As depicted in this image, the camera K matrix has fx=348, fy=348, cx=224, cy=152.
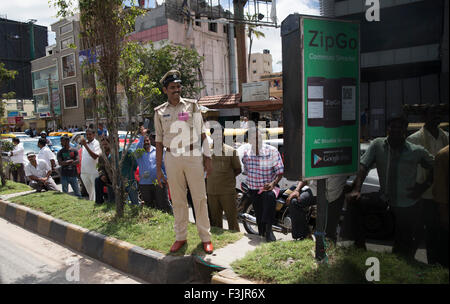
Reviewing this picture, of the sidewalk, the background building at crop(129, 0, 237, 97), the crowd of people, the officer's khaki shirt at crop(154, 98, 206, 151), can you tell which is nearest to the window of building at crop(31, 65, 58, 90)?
the background building at crop(129, 0, 237, 97)

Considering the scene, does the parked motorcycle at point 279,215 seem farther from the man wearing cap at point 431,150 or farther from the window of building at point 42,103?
the window of building at point 42,103

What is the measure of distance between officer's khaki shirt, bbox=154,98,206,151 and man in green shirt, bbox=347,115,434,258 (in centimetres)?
191

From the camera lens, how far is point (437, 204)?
2.67 m

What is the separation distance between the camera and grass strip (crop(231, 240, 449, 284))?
9.20ft

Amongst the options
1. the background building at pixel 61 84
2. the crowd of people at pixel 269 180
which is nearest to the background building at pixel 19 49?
the background building at pixel 61 84

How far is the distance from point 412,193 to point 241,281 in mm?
1719

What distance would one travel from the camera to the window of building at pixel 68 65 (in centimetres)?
3906

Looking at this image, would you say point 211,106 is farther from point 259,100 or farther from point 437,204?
point 437,204

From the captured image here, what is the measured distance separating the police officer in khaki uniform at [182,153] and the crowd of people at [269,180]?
0.04ft

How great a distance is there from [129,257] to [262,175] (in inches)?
84.5

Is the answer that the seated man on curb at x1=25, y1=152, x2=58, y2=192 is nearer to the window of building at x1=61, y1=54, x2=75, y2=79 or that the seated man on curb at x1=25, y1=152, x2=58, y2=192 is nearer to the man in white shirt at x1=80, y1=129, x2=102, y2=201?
the man in white shirt at x1=80, y1=129, x2=102, y2=201

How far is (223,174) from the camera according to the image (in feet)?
16.7

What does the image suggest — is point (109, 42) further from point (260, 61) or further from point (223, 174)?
point (260, 61)
